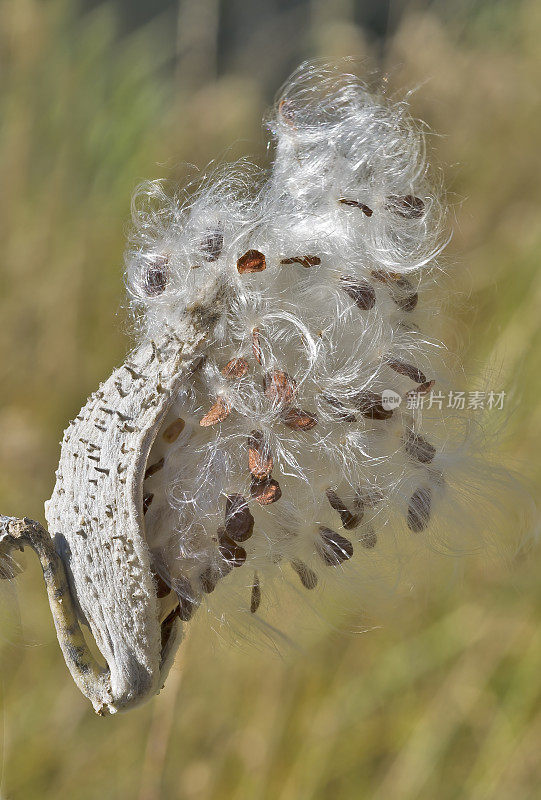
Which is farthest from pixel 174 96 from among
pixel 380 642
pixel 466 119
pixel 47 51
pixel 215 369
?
pixel 380 642

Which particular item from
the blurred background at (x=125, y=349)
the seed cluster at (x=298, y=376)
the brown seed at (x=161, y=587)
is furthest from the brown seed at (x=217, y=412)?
the blurred background at (x=125, y=349)

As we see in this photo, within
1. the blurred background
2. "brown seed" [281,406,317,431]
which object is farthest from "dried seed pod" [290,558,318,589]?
the blurred background

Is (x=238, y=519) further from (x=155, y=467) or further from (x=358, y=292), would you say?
(x=358, y=292)

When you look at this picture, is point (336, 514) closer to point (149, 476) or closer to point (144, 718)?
point (149, 476)

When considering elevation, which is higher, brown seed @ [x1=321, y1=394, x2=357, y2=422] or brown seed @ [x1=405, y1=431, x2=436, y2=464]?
brown seed @ [x1=321, y1=394, x2=357, y2=422]

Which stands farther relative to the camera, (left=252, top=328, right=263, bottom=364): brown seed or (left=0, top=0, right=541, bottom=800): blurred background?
(left=0, top=0, right=541, bottom=800): blurred background

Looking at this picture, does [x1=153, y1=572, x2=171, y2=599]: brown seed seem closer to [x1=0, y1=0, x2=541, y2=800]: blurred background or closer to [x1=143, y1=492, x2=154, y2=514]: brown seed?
[x1=143, y1=492, x2=154, y2=514]: brown seed

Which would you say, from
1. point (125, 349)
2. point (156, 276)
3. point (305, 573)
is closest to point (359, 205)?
point (156, 276)
